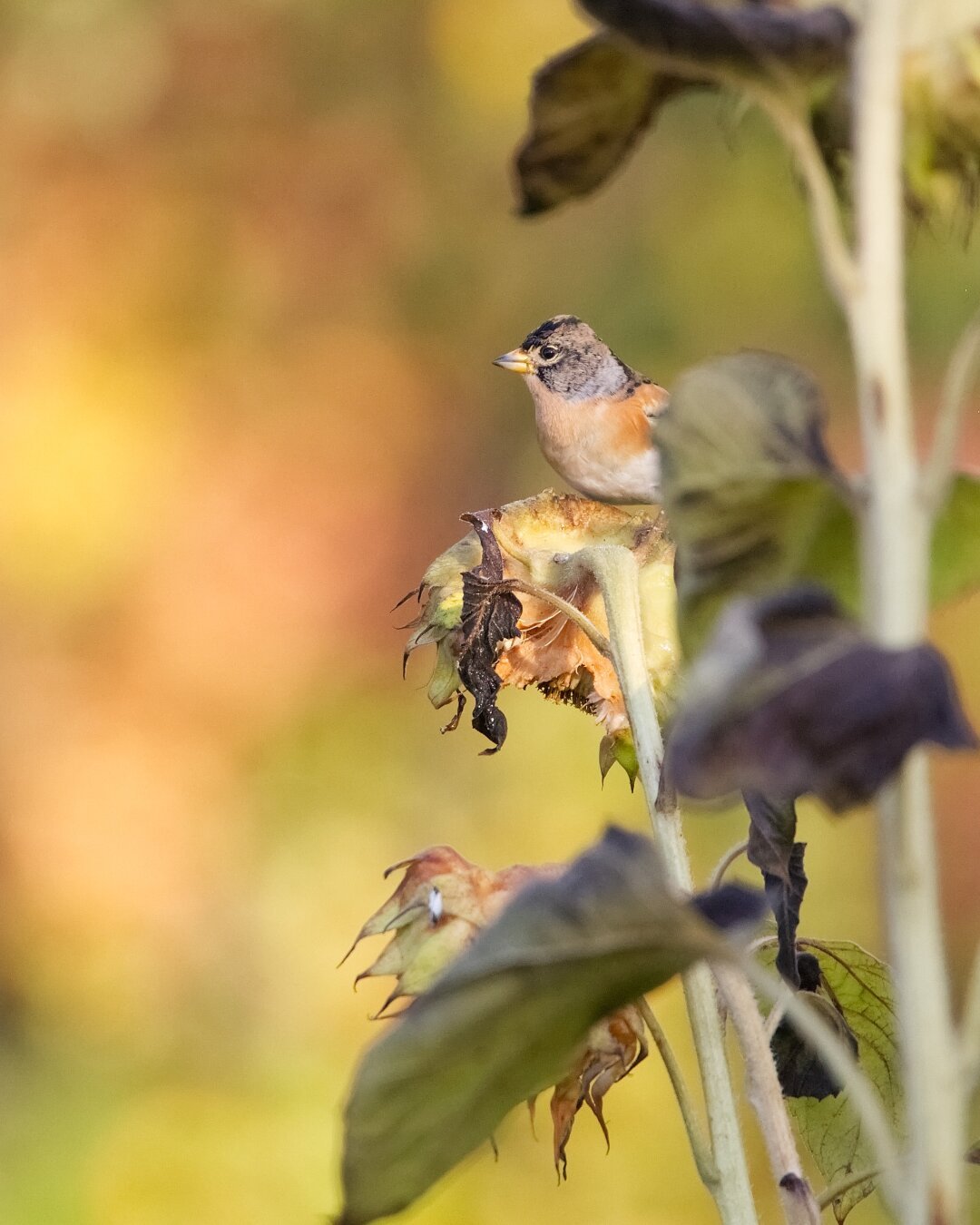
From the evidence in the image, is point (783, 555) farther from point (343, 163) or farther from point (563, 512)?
point (343, 163)

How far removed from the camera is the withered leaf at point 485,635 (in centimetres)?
39

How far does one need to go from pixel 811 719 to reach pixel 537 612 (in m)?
0.24

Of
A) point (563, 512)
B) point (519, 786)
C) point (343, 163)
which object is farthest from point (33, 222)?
point (563, 512)

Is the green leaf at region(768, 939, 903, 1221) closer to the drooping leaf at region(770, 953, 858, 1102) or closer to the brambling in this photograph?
the drooping leaf at region(770, 953, 858, 1102)

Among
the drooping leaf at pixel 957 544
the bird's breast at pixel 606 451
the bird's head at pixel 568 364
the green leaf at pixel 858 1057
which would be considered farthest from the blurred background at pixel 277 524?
the drooping leaf at pixel 957 544

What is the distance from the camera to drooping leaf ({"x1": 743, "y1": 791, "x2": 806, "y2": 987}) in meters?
0.31

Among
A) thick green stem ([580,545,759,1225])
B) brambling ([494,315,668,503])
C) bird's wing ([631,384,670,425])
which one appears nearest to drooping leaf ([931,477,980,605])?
thick green stem ([580,545,759,1225])

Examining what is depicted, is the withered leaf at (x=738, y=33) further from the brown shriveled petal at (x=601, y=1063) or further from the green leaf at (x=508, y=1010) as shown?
the brown shriveled petal at (x=601, y=1063)

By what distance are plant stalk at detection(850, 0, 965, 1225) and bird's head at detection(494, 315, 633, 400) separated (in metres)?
1.01

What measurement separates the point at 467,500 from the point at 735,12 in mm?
1453

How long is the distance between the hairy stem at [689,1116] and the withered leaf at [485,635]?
8 centimetres

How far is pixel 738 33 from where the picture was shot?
0.68ft

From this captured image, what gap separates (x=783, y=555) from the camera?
0.76 feet

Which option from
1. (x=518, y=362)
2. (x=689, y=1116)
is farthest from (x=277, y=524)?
(x=689, y=1116)
